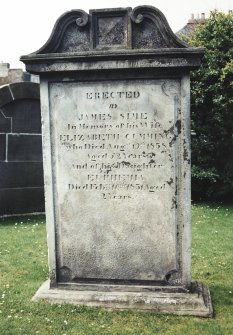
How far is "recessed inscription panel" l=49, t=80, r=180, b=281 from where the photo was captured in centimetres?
521

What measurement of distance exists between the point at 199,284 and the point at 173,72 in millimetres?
2650

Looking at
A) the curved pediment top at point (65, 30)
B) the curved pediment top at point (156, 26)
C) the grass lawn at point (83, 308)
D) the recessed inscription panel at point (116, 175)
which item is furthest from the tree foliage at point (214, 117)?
the curved pediment top at point (65, 30)

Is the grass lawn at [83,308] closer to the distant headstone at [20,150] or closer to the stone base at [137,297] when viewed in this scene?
the stone base at [137,297]

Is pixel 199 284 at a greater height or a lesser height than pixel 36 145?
lesser

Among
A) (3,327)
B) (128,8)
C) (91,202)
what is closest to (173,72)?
(128,8)

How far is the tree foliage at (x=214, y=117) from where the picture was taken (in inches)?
505

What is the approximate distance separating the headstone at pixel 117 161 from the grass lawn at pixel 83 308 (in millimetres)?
203

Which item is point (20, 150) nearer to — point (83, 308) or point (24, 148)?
point (24, 148)

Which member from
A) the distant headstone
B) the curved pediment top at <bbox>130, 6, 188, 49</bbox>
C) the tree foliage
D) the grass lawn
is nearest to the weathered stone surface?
the distant headstone

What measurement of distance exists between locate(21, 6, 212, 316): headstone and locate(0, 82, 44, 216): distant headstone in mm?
5298

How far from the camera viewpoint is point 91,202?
541 cm

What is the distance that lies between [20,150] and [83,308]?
6112 mm

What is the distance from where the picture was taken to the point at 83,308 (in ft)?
16.9

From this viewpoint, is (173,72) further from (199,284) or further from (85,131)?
(199,284)
